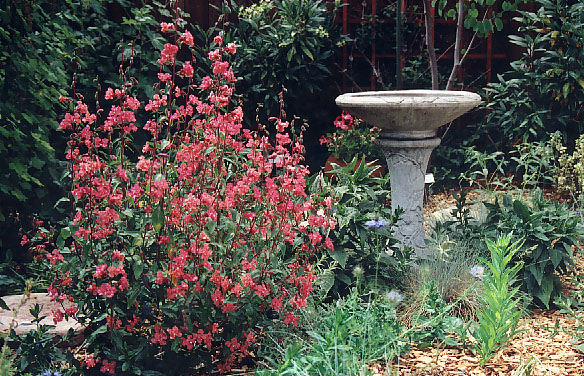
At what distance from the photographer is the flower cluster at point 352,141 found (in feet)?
19.6

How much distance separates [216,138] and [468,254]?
1869 mm

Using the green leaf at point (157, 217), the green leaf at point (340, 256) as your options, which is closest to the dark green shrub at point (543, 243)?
the green leaf at point (340, 256)

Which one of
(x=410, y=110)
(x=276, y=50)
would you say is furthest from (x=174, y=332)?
(x=276, y=50)

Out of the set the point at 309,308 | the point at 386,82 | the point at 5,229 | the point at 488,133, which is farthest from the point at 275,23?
the point at 309,308

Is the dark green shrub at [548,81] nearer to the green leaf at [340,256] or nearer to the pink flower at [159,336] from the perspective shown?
the green leaf at [340,256]

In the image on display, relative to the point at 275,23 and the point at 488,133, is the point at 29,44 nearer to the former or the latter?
the point at 275,23

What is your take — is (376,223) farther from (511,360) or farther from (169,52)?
(169,52)

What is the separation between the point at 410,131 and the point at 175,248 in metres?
1.80

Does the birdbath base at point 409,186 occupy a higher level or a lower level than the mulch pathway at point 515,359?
higher

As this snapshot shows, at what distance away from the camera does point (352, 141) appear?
5.99 metres

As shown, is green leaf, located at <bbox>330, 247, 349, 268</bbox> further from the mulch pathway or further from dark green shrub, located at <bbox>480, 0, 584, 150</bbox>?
dark green shrub, located at <bbox>480, 0, 584, 150</bbox>

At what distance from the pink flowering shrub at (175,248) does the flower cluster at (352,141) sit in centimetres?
318

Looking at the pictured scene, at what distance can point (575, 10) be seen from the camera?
228 inches

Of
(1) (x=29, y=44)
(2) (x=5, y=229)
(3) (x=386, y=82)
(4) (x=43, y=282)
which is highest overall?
(1) (x=29, y=44)
